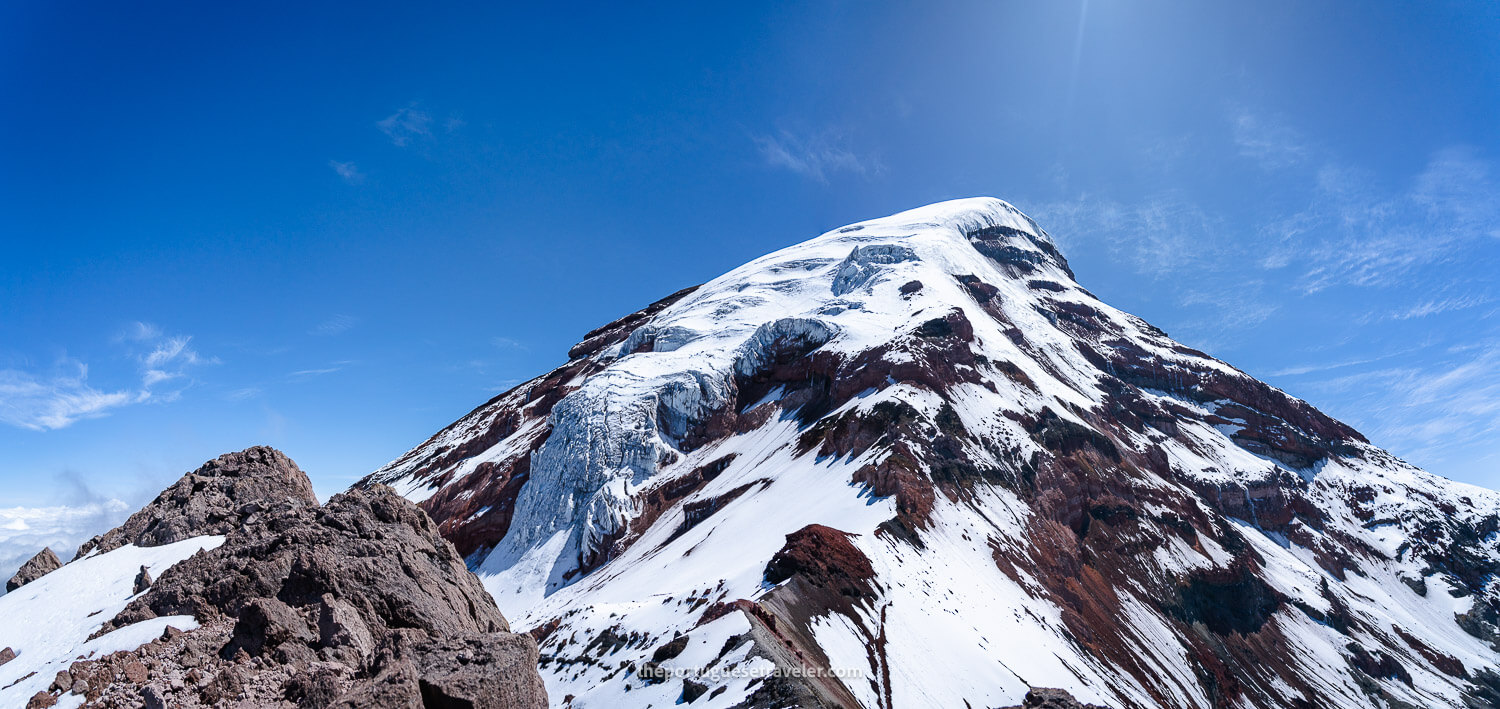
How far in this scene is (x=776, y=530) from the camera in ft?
164

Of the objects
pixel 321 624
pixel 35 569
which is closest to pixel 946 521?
pixel 321 624

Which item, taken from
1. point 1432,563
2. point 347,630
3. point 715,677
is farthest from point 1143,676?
point 1432,563

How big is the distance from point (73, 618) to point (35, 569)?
28.1ft

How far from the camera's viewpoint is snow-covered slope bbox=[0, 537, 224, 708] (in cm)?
1122

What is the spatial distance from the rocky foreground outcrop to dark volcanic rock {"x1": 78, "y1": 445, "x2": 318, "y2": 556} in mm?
104

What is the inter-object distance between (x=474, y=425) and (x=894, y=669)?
122m

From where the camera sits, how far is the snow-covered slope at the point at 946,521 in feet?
115

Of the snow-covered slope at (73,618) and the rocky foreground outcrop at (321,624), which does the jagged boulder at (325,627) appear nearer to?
the rocky foreground outcrop at (321,624)

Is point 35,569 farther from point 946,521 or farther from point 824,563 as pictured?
point 946,521

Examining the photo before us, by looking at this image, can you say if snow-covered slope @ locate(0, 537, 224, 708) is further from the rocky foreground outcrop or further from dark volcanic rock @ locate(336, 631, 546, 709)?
dark volcanic rock @ locate(336, 631, 546, 709)

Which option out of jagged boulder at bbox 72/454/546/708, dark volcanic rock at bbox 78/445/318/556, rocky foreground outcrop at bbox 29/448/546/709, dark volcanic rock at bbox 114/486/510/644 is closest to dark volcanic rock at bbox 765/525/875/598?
rocky foreground outcrop at bbox 29/448/546/709

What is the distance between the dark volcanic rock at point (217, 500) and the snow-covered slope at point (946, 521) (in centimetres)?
1347

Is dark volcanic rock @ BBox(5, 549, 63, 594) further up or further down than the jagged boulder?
further up

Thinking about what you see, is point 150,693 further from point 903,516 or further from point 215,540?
point 903,516
